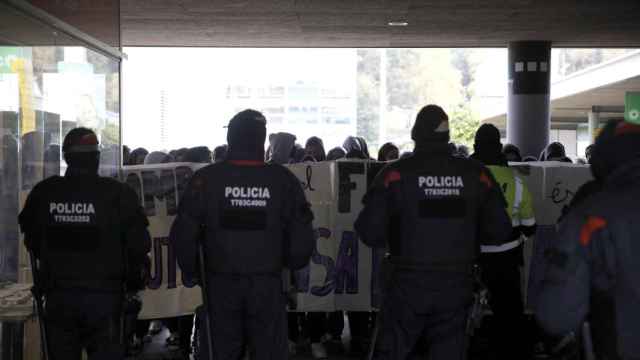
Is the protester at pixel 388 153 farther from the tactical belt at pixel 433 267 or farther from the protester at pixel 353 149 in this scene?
the tactical belt at pixel 433 267

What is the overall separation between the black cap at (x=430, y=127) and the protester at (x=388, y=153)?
14.5 ft

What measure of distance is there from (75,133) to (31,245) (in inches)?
31.9

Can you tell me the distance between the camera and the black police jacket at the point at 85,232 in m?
5.82

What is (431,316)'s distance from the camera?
228 inches

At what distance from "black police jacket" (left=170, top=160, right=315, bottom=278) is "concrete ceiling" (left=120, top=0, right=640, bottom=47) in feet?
29.1

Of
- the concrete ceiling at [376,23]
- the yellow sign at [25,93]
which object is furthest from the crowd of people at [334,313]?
the concrete ceiling at [376,23]

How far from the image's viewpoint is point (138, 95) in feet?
204

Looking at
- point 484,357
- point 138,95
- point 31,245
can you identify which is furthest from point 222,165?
point 138,95

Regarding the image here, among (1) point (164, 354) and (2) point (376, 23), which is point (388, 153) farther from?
(2) point (376, 23)

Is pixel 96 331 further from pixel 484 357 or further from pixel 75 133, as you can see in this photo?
pixel 484 357

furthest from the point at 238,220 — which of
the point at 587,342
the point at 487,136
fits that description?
the point at 487,136

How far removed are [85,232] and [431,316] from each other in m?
2.36

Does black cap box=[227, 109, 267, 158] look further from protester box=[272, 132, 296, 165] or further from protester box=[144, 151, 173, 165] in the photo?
protester box=[144, 151, 173, 165]

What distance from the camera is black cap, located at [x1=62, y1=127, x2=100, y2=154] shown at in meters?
5.93
